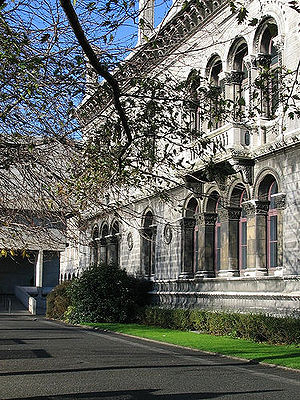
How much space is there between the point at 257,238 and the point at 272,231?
0.57 m

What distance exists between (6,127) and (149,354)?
24.8 feet

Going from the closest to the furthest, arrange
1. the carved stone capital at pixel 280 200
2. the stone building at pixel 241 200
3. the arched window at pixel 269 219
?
the stone building at pixel 241 200, the carved stone capital at pixel 280 200, the arched window at pixel 269 219

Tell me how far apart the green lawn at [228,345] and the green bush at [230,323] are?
33 cm

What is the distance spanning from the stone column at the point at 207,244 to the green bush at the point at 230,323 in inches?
74.8

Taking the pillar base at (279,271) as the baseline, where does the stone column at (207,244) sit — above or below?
above

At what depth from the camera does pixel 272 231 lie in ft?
73.0

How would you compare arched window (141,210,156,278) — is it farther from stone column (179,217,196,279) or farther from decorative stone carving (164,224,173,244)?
stone column (179,217,196,279)

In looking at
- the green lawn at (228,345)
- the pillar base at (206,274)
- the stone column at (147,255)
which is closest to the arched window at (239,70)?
the pillar base at (206,274)

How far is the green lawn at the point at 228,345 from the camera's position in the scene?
1570cm

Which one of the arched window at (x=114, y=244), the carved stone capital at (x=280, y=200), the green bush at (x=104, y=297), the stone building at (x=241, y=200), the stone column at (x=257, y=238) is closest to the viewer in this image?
the stone building at (x=241, y=200)

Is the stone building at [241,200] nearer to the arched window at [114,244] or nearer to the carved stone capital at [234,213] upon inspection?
the carved stone capital at [234,213]

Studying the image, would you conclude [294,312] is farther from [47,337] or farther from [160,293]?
[160,293]

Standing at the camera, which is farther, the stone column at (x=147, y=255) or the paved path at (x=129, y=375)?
the stone column at (x=147, y=255)

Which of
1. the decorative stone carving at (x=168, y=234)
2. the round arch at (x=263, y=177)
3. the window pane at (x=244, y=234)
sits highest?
the round arch at (x=263, y=177)
